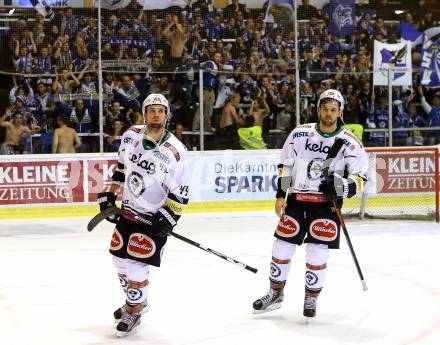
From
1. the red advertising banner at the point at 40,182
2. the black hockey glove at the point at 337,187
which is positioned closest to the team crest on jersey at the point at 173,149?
the black hockey glove at the point at 337,187

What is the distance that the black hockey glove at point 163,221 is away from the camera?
3.96 m

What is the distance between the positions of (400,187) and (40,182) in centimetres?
398

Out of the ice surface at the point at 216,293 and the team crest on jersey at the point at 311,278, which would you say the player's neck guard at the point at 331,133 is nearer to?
the team crest on jersey at the point at 311,278

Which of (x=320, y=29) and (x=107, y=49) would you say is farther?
(x=320, y=29)

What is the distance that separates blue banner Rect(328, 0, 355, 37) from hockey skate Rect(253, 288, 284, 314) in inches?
297

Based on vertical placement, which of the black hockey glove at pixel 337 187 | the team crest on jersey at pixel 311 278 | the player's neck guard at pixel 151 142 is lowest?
the team crest on jersey at pixel 311 278

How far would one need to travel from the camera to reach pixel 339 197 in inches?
169

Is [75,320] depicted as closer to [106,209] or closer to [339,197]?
[106,209]

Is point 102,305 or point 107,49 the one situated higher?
point 107,49

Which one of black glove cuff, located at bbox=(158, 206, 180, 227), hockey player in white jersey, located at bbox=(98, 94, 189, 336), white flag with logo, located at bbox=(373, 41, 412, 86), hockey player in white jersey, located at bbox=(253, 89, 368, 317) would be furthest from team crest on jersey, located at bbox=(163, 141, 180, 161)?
white flag with logo, located at bbox=(373, 41, 412, 86)

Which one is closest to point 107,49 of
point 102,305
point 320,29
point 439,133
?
point 320,29

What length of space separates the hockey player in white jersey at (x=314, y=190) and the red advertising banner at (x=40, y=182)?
489 cm

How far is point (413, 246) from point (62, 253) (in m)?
3.02

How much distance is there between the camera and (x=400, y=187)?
8992mm
